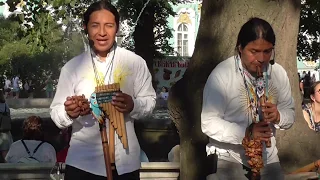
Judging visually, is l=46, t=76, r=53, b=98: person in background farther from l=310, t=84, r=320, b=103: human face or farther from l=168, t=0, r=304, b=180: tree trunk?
l=168, t=0, r=304, b=180: tree trunk

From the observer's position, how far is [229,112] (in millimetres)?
3713

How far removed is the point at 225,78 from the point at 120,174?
831 millimetres

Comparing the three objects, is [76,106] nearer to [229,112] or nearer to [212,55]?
[229,112]

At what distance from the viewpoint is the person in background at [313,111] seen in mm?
6602

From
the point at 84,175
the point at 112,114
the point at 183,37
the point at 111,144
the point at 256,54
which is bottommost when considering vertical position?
the point at 84,175

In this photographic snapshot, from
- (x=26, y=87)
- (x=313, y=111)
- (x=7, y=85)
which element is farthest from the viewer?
(x=7, y=85)

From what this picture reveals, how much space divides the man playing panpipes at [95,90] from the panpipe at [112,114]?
0.03 m

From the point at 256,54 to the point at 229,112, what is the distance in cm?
36

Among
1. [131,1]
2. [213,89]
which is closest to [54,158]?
[213,89]

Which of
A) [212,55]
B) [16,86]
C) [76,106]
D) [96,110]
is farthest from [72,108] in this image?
[16,86]

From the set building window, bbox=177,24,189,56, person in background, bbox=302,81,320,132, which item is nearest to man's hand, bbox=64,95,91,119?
person in background, bbox=302,81,320,132

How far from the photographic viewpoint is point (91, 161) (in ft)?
12.4

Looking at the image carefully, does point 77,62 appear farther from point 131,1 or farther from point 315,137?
point 131,1

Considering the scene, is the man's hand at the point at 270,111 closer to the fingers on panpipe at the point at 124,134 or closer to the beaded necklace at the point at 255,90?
the beaded necklace at the point at 255,90
